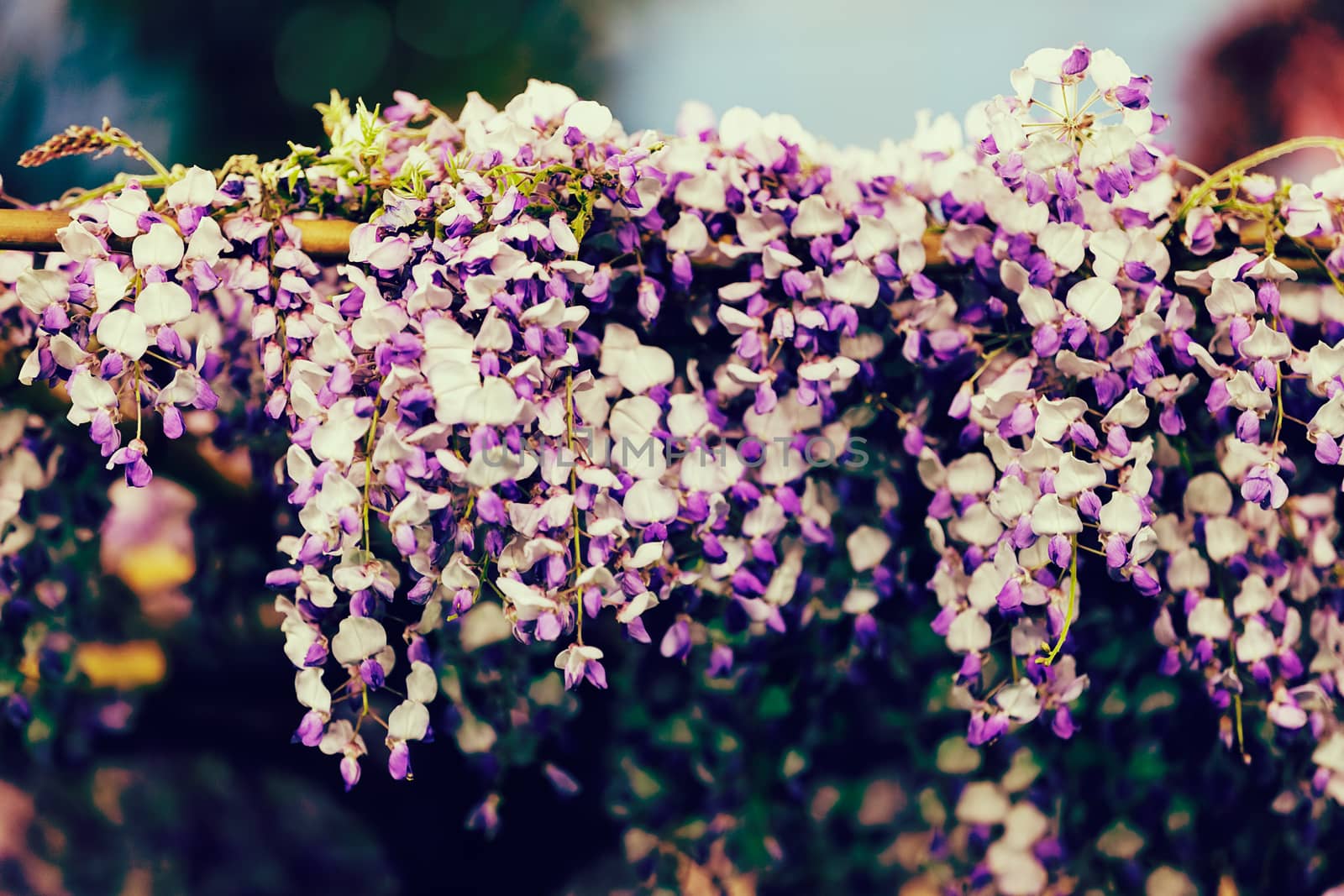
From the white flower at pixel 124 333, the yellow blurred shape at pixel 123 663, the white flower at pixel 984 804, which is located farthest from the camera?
the yellow blurred shape at pixel 123 663

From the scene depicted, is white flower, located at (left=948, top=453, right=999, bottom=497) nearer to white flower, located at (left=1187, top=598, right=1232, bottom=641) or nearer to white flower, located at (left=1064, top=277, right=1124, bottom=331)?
white flower, located at (left=1064, top=277, right=1124, bottom=331)

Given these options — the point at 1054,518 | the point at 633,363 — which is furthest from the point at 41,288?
the point at 1054,518

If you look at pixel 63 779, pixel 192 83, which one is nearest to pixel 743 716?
pixel 63 779

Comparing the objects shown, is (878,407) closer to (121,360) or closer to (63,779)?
(121,360)

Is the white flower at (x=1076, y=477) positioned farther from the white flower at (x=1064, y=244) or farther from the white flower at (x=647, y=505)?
the white flower at (x=647, y=505)

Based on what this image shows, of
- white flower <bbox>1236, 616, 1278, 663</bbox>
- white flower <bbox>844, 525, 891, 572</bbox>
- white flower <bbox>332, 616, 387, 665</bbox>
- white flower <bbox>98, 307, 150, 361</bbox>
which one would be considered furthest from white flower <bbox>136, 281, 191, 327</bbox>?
white flower <bbox>1236, 616, 1278, 663</bbox>

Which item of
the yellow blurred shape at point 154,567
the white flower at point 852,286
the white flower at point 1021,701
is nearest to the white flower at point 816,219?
the white flower at point 852,286
